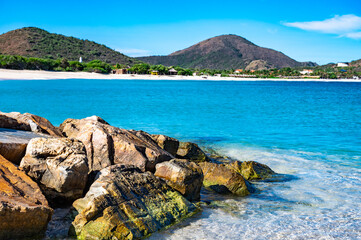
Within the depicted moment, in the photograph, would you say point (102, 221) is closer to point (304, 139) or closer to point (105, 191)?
point (105, 191)

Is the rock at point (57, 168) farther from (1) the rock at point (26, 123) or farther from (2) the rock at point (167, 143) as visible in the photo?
(2) the rock at point (167, 143)

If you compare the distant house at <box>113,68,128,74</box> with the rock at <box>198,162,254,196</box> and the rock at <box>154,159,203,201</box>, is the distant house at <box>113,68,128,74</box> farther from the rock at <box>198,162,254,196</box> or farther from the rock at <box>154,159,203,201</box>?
the rock at <box>154,159,203,201</box>

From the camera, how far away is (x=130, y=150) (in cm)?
812

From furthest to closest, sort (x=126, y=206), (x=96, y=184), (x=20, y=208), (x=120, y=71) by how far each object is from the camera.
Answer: (x=120, y=71) < (x=96, y=184) < (x=126, y=206) < (x=20, y=208)

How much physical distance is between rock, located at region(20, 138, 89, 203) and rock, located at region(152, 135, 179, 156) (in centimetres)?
388

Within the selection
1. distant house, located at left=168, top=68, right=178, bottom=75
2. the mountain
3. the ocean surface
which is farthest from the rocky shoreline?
distant house, located at left=168, top=68, right=178, bottom=75

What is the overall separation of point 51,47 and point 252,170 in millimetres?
134786

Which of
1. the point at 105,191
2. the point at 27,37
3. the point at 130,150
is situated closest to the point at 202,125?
the point at 130,150

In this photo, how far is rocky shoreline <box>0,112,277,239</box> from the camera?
5797mm

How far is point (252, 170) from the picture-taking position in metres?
10.3

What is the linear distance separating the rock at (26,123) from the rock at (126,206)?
3233 millimetres

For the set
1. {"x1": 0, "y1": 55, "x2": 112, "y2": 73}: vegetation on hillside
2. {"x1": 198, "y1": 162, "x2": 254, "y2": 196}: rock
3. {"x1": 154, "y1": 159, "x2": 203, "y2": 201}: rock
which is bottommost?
{"x1": 198, "y1": 162, "x2": 254, "y2": 196}: rock

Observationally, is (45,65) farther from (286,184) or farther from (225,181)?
(225,181)

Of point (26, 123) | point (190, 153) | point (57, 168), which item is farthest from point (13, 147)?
point (190, 153)
